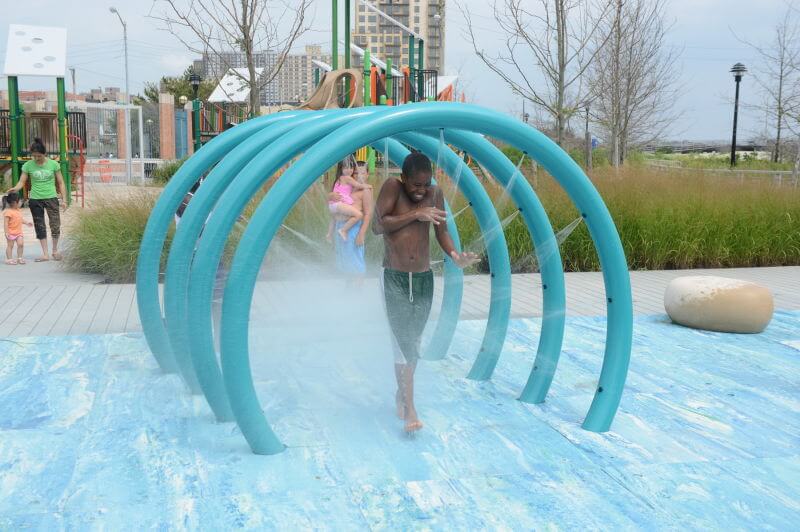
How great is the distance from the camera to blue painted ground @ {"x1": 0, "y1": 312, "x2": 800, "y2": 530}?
3.26 meters

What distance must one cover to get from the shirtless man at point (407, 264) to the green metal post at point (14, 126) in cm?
1653

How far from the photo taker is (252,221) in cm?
359

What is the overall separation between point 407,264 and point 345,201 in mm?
1095

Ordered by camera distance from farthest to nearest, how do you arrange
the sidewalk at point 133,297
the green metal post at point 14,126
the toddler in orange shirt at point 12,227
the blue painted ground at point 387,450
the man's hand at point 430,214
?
1. the green metal post at point 14,126
2. the toddler in orange shirt at point 12,227
3. the sidewalk at point 133,297
4. the man's hand at point 430,214
5. the blue painted ground at point 387,450

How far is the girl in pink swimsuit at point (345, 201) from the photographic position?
4.79 m

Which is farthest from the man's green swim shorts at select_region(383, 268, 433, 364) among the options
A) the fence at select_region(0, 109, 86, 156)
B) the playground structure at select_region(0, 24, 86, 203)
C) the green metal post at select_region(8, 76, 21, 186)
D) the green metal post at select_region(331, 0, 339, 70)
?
the fence at select_region(0, 109, 86, 156)

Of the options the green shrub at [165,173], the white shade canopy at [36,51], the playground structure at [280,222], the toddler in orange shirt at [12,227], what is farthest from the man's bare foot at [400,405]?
the green shrub at [165,173]

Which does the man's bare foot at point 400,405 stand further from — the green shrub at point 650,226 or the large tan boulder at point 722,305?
the green shrub at point 650,226

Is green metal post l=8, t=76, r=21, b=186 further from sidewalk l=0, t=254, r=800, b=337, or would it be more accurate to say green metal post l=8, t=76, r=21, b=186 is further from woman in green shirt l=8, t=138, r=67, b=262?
sidewalk l=0, t=254, r=800, b=337

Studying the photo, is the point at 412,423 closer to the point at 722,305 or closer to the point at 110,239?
the point at 722,305

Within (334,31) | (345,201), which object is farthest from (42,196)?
(345,201)

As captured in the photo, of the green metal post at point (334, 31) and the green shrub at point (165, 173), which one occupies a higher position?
the green metal post at point (334, 31)

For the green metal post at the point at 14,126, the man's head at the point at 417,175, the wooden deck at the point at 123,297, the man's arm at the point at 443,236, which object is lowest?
the wooden deck at the point at 123,297

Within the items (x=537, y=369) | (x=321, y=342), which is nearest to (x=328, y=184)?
(x=321, y=342)
